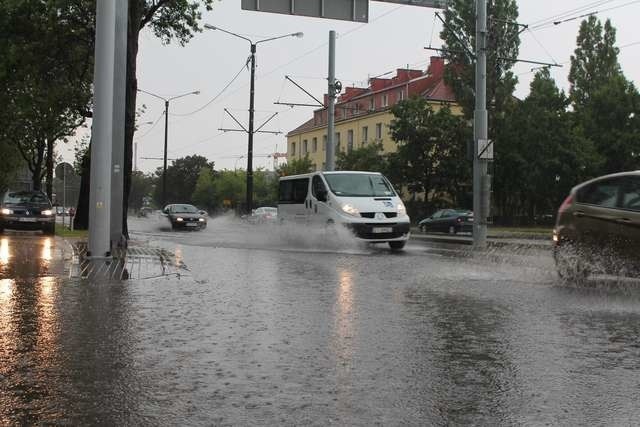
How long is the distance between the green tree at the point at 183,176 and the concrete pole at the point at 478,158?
101 metres

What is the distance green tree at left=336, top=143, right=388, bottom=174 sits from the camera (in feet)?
169

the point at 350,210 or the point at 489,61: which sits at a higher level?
the point at 489,61

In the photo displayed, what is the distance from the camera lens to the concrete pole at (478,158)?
21.9 m

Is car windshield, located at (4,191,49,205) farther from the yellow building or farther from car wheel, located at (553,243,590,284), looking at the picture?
the yellow building

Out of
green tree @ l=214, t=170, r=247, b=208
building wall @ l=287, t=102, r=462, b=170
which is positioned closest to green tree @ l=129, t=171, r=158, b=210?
green tree @ l=214, t=170, r=247, b=208

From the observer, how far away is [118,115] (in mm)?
15336

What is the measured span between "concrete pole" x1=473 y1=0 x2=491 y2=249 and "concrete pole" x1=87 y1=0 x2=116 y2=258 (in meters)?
11.5

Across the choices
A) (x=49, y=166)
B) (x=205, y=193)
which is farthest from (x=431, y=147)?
(x=205, y=193)

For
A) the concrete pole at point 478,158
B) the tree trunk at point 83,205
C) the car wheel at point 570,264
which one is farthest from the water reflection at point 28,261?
the concrete pole at point 478,158

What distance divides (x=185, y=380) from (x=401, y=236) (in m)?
13.3

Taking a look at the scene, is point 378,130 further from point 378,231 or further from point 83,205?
point 378,231

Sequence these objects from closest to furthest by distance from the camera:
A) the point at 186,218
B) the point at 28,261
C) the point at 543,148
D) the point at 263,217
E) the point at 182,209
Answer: the point at 28,261
the point at 263,217
the point at 186,218
the point at 182,209
the point at 543,148

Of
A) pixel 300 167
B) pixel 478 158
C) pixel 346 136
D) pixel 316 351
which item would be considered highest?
pixel 346 136

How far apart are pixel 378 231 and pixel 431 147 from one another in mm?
29976
